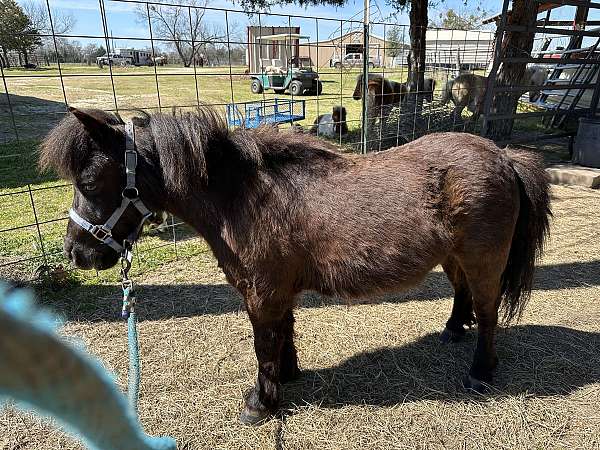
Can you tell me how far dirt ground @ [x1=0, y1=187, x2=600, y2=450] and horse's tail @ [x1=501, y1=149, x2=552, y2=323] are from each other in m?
0.58

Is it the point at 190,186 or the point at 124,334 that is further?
the point at 124,334

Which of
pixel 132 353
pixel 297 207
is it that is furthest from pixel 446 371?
pixel 132 353

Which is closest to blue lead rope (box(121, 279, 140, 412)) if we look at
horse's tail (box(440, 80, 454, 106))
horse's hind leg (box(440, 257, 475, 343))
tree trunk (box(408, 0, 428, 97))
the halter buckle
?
the halter buckle

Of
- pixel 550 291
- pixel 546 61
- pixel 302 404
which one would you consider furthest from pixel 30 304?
pixel 546 61

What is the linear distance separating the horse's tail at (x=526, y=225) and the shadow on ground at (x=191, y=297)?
Result: 994 mm

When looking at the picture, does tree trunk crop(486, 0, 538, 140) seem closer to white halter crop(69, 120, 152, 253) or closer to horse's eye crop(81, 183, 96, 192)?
white halter crop(69, 120, 152, 253)

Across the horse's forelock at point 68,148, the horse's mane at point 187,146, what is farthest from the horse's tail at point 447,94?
the horse's forelock at point 68,148

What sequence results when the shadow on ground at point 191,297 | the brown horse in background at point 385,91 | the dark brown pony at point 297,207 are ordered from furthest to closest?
the brown horse in background at point 385,91 < the shadow on ground at point 191,297 < the dark brown pony at point 297,207

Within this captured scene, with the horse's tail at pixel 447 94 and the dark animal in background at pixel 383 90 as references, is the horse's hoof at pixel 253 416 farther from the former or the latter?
the horse's tail at pixel 447 94

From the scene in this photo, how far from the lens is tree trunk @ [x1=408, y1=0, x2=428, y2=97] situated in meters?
8.51

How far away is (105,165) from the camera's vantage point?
1.97m

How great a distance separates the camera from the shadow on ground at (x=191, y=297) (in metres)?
3.48

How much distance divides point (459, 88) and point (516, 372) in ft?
30.7

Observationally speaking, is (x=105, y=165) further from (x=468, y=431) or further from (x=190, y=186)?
(x=468, y=431)
